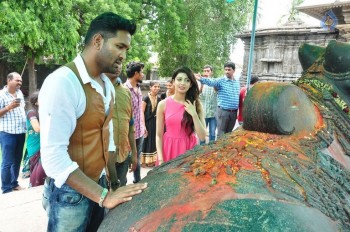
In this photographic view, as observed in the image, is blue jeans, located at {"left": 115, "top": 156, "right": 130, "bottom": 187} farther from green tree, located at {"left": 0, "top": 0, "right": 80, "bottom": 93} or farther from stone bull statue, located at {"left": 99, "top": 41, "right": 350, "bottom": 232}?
green tree, located at {"left": 0, "top": 0, "right": 80, "bottom": 93}

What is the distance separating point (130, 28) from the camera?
5.52 feet

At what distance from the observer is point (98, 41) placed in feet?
5.33

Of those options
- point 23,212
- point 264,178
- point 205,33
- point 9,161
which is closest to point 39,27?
point 9,161

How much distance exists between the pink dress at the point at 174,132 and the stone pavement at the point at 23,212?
1413 mm

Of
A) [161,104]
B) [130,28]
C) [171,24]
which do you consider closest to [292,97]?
[130,28]

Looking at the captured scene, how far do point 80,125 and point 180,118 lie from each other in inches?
73.7

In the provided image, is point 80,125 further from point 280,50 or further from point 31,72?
point 280,50

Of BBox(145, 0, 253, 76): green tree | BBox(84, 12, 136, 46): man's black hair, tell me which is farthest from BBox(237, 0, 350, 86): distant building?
BBox(84, 12, 136, 46): man's black hair

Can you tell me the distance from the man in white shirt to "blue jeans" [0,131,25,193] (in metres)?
3.45

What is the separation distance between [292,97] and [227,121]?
5.22 metres

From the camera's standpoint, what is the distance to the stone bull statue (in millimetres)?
922

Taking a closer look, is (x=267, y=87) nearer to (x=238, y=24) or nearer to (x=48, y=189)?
(x=48, y=189)

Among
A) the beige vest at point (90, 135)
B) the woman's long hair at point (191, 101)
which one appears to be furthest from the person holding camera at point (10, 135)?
the beige vest at point (90, 135)

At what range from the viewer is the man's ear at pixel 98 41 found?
1.62 m
